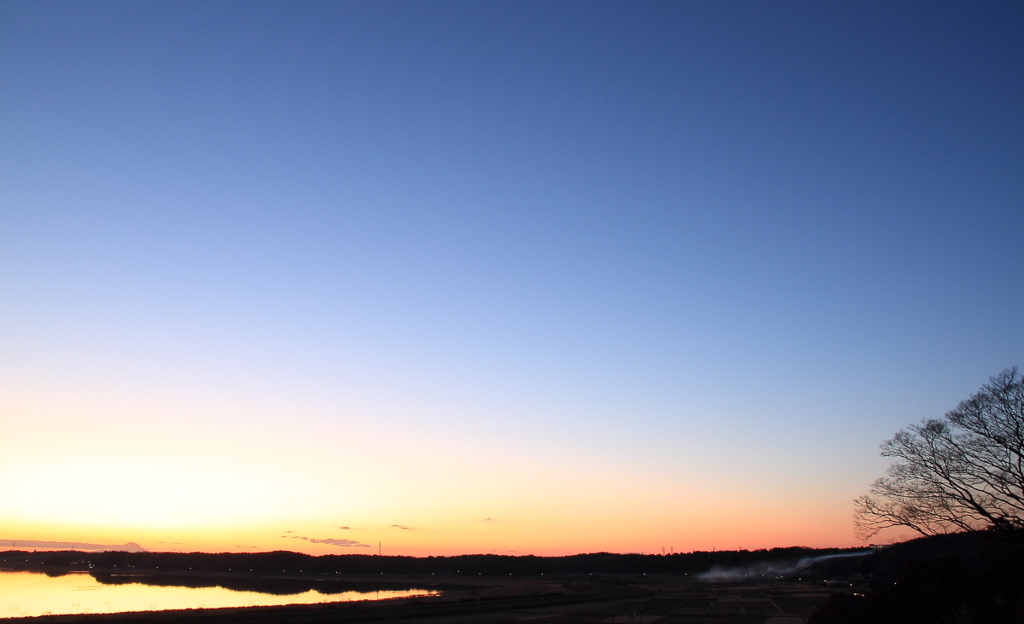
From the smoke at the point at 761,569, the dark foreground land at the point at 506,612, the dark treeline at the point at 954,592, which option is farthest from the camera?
the smoke at the point at 761,569

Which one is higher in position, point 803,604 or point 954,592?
point 954,592

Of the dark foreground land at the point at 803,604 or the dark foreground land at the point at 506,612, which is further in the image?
the dark foreground land at the point at 506,612

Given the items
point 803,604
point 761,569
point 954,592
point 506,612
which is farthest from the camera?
point 761,569

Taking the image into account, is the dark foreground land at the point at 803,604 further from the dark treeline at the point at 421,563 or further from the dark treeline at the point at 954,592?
the dark treeline at the point at 421,563

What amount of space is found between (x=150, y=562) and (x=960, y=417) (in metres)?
213

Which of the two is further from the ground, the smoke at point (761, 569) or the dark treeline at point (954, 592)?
the dark treeline at point (954, 592)

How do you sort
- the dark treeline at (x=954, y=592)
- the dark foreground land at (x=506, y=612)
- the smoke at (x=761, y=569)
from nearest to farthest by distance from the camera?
the dark treeline at (x=954, y=592)
the dark foreground land at (x=506, y=612)
the smoke at (x=761, y=569)

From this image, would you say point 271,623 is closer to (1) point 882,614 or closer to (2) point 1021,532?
(1) point 882,614

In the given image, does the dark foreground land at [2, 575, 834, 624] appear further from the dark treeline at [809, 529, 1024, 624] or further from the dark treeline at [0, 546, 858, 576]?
the dark treeline at [0, 546, 858, 576]

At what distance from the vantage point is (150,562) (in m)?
188

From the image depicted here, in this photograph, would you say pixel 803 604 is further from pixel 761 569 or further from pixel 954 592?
pixel 761 569

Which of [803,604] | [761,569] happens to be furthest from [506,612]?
[761,569]

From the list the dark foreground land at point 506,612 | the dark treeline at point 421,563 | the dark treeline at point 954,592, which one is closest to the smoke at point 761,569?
the dark treeline at point 421,563

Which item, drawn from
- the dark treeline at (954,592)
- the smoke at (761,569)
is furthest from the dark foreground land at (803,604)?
the smoke at (761,569)
